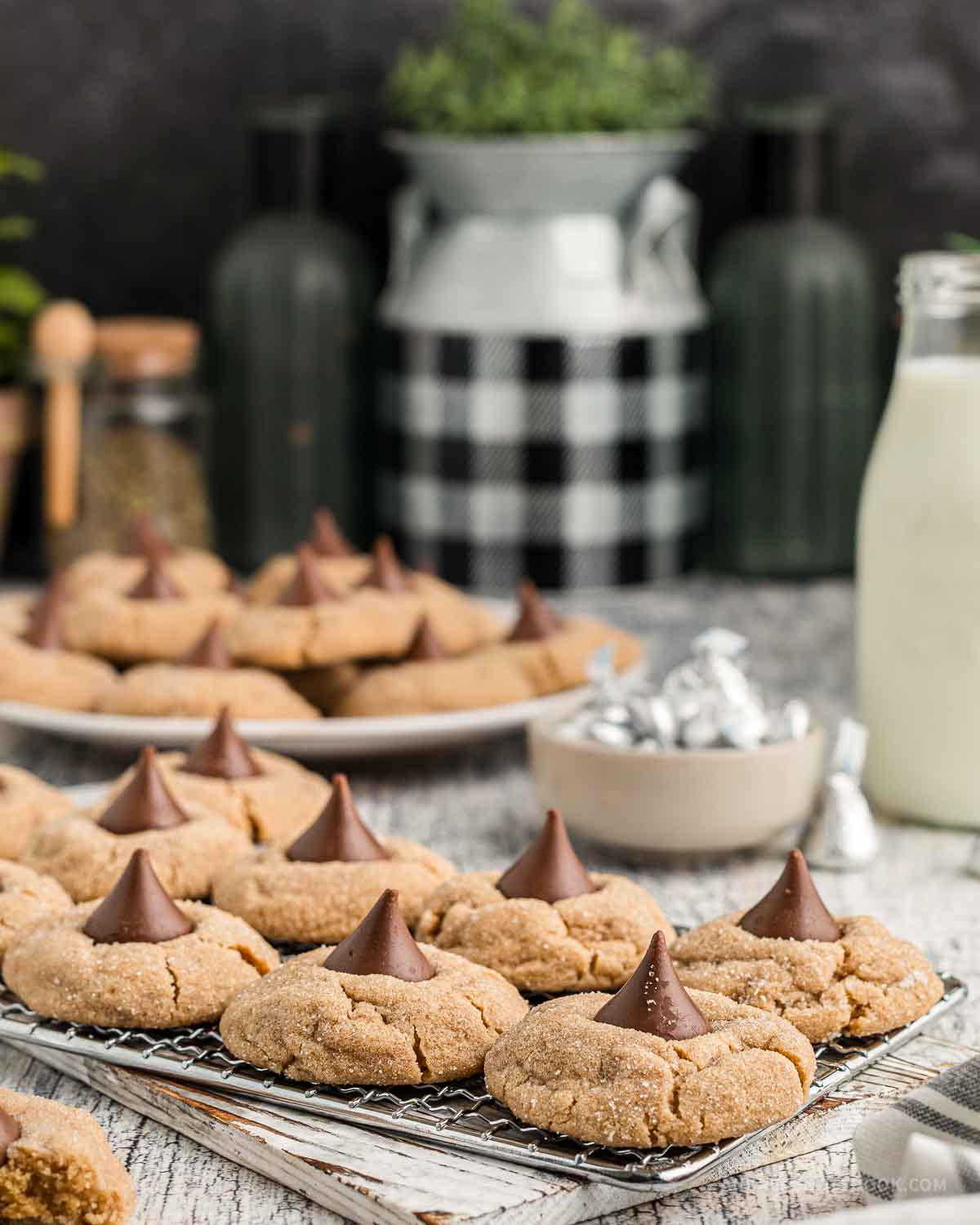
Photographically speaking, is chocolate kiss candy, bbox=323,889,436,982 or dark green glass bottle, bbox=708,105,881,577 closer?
chocolate kiss candy, bbox=323,889,436,982

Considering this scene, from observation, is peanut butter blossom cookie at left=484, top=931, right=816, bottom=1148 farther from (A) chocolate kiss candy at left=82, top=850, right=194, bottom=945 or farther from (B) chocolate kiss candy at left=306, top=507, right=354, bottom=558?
(B) chocolate kiss candy at left=306, top=507, right=354, bottom=558

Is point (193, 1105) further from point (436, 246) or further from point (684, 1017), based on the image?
point (436, 246)

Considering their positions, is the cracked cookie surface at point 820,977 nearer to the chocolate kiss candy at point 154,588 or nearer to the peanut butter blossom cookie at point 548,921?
the peanut butter blossom cookie at point 548,921

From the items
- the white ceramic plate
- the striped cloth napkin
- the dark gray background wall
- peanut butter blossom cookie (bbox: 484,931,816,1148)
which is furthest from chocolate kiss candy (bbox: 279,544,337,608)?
Result: the dark gray background wall

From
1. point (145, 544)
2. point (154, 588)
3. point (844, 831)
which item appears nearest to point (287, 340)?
point (145, 544)

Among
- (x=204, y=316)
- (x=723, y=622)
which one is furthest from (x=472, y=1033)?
(x=204, y=316)

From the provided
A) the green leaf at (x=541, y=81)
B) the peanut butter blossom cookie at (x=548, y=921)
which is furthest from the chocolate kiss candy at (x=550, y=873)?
the green leaf at (x=541, y=81)
